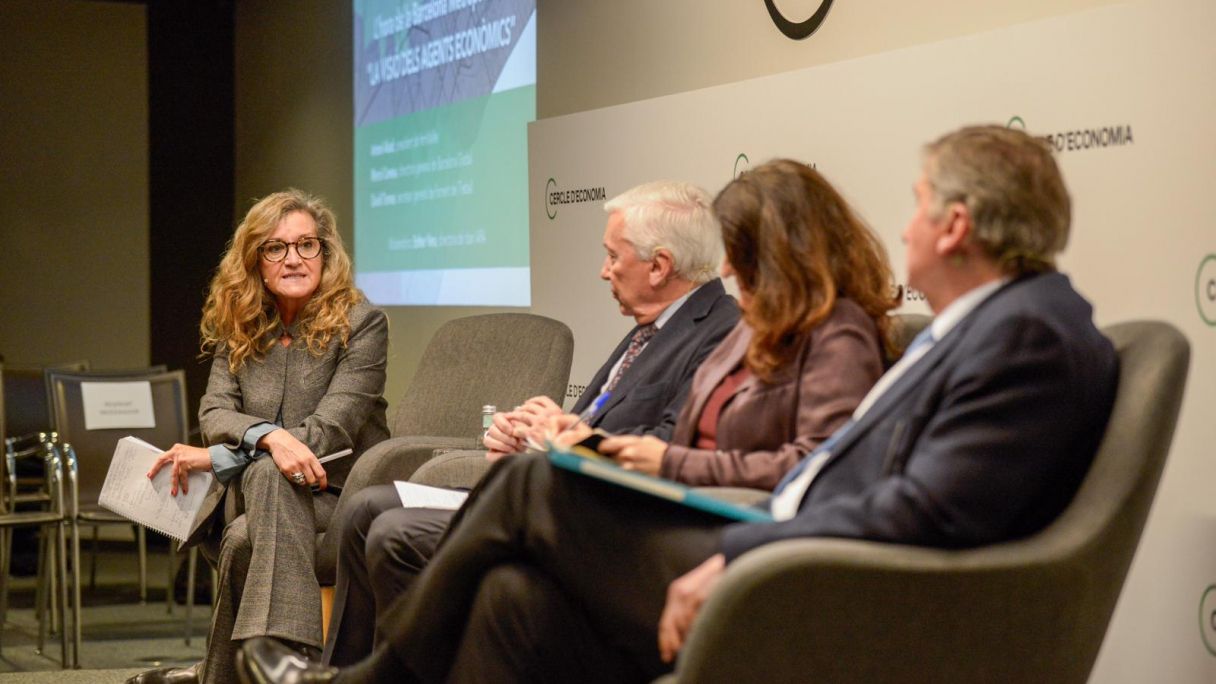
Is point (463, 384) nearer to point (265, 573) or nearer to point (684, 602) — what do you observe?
point (265, 573)

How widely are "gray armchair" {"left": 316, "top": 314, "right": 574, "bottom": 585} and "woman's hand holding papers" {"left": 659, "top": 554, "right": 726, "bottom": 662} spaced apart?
1.66 m

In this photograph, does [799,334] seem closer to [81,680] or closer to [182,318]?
[81,680]

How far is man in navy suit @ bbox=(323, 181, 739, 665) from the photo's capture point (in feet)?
9.29

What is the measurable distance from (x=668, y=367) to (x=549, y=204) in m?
1.82

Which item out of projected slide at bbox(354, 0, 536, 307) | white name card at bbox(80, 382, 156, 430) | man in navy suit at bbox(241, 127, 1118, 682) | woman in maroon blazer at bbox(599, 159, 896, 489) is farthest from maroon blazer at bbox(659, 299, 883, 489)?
white name card at bbox(80, 382, 156, 430)

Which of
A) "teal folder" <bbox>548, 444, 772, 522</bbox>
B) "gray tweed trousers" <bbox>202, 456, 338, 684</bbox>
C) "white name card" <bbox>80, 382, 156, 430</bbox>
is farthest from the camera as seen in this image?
"white name card" <bbox>80, 382, 156, 430</bbox>

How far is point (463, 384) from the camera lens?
12.6 ft

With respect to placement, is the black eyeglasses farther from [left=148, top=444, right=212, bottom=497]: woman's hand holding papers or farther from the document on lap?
the document on lap

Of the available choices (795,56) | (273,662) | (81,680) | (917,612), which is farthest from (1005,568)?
(81,680)

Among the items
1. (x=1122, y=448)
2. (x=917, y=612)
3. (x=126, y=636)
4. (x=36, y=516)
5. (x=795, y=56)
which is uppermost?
(x=795, y=56)

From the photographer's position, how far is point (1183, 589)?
2350mm

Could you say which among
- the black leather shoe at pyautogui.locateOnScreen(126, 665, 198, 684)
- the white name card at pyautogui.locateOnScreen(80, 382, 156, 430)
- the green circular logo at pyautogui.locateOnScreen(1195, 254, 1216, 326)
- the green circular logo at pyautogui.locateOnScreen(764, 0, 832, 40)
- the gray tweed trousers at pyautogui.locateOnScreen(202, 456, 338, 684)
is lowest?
the black leather shoe at pyautogui.locateOnScreen(126, 665, 198, 684)

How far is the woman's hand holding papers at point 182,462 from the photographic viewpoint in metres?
3.45

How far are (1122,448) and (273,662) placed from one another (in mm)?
1435
